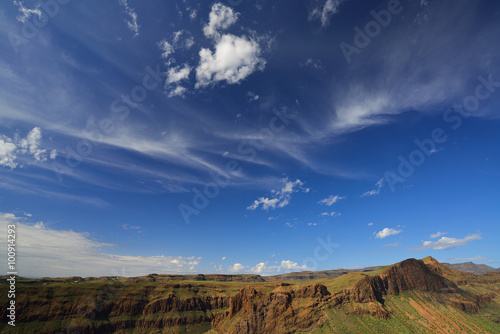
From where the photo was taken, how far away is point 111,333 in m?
179

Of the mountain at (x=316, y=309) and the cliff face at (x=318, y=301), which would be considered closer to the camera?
the mountain at (x=316, y=309)

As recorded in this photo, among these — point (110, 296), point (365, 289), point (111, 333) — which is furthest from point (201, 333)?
point (365, 289)

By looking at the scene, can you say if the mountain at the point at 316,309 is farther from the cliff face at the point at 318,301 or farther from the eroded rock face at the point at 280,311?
the cliff face at the point at 318,301

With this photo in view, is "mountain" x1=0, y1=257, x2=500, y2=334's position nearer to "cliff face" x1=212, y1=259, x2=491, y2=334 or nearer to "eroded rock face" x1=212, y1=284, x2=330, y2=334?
"eroded rock face" x1=212, y1=284, x2=330, y2=334

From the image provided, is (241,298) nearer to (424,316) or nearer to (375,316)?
→ (375,316)

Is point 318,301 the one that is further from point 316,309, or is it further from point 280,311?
point 280,311

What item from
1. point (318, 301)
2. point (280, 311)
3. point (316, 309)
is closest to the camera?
point (316, 309)

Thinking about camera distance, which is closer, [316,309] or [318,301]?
[316,309]

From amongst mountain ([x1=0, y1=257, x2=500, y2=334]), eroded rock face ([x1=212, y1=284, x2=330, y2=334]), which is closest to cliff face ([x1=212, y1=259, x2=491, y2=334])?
Result: eroded rock face ([x1=212, y1=284, x2=330, y2=334])

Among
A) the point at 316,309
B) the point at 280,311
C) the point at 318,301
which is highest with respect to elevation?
the point at 318,301

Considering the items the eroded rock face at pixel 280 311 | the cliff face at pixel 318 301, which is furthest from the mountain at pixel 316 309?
the cliff face at pixel 318 301

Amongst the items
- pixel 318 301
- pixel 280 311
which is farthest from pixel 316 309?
pixel 280 311

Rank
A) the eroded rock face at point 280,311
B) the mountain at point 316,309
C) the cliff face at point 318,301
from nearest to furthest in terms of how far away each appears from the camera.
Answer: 1. the mountain at point 316,309
2. the eroded rock face at point 280,311
3. the cliff face at point 318,301

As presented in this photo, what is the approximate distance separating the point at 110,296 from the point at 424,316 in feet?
763
